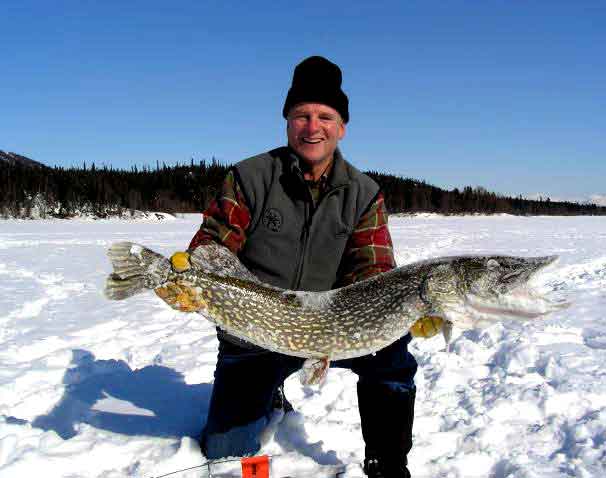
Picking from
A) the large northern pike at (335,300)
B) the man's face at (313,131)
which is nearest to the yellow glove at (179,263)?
the large northern pike at (335,300)

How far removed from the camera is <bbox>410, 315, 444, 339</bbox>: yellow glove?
8.21 feet

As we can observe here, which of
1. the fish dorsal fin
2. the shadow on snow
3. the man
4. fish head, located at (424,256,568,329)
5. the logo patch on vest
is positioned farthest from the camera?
the shadow on snow

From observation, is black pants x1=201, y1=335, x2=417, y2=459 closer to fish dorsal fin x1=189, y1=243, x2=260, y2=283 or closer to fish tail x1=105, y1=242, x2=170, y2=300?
fish dorsal fin x1=189, y1=243, x2=260, y2=283

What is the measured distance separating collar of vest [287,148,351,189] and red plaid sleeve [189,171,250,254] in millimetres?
380

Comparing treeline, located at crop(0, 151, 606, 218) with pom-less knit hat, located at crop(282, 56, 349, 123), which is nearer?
pom-less knit hat, located at crop(282, 56, 349, 123)

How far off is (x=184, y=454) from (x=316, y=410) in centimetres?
100

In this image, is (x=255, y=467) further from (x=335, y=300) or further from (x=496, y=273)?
(x=496, y=273)

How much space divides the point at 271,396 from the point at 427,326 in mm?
1131

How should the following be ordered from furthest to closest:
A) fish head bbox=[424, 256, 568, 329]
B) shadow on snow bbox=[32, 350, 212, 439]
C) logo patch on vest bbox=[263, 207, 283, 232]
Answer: shadow on snow bbox=[32, 350, 212, 439] → logo patch on vest bbox=[263, 207, 283, 232] → fish head bbox=[424, 256, 568, 329]

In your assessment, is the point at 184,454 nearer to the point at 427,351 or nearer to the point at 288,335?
the point at 288,335

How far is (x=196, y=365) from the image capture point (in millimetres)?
4293

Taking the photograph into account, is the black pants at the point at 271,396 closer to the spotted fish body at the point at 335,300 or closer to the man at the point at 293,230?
the man at the point at 293,230

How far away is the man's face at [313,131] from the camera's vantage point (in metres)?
2.99

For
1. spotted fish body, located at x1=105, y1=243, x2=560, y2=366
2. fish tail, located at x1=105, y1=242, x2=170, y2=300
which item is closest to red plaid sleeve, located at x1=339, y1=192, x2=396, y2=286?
spotted fish body, located at x1=105, y1=243, x2=560, y2=366
